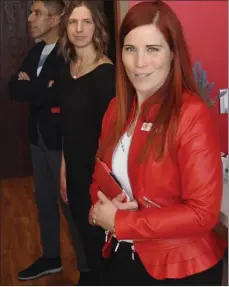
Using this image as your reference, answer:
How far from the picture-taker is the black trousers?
1.07 meters

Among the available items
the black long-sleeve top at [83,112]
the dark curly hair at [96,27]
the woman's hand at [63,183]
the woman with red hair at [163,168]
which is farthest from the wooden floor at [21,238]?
the woman with red hair at [163,168]

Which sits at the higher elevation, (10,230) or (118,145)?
(118,145)

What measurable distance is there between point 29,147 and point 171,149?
46.0 inches

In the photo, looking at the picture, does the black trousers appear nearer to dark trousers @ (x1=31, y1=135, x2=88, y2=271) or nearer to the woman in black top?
the woman in black top

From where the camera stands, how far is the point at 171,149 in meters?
0.99

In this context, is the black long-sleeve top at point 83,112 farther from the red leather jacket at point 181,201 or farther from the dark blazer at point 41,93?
the red leather jacket at point 181,201

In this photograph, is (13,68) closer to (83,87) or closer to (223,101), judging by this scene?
(83,87)

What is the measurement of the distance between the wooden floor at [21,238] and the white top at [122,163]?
0.96 meters

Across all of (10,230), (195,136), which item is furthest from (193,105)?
(10,230)

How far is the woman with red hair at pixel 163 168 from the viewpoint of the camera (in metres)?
0.97

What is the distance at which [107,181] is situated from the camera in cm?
116

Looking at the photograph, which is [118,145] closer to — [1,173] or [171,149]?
[171,149]

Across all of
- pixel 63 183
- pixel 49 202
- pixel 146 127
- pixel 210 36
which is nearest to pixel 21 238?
pixel 49 202

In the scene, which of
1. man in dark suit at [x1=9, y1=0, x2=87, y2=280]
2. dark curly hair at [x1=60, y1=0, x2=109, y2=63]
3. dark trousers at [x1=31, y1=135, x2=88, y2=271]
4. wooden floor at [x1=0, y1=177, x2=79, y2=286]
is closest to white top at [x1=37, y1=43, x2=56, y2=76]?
man in dark suit at [x1=9, y1=0, x2=87, y2=280]
